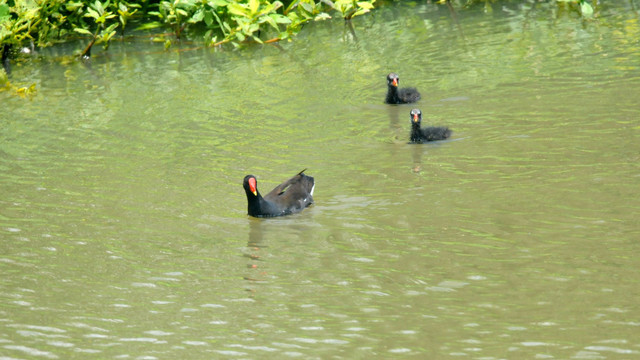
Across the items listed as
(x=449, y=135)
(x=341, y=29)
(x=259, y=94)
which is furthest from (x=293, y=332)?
(x=341, y=29)

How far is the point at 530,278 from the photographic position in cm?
828

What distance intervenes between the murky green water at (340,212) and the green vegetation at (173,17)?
77.8 inches

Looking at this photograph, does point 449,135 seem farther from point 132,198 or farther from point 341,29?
point 341,29

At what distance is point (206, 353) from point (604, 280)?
3.58 m

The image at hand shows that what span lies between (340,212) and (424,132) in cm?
297

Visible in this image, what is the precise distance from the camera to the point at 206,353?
7.43 m

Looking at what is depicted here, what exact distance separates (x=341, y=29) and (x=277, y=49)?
2.30 meters

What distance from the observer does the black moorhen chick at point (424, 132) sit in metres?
13.0

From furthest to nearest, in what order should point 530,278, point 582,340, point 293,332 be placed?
point 530,278, point 293,332, point 582,340

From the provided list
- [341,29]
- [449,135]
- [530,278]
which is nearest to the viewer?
[530,278]

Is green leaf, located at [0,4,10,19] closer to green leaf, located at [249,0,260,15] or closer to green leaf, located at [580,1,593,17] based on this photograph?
green leaf, located at [249,0,260,15]

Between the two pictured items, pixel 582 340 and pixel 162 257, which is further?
pixel 162 257

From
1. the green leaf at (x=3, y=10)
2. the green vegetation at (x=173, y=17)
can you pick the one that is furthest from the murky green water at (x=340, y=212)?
the green leaf at (x=3, y=10)

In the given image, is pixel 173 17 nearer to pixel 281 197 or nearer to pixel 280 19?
pixel 280 19
